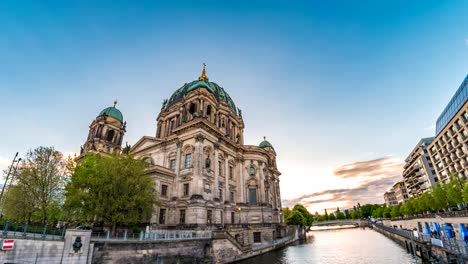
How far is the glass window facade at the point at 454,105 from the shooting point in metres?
50.1

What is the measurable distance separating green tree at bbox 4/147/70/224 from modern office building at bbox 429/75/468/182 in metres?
74.9

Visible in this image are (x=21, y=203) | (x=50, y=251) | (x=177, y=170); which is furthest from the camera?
(x=177, y=170)

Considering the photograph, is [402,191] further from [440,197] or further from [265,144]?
[265,144]

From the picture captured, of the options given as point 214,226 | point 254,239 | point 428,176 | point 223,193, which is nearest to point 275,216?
point 254,239

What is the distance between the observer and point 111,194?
73.5ft

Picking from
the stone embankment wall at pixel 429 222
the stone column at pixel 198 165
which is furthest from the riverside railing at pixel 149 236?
the stone embankment wall at pixel 429 222

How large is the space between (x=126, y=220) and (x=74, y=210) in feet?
18.7

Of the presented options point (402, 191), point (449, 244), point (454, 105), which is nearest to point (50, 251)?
point (449, 244)

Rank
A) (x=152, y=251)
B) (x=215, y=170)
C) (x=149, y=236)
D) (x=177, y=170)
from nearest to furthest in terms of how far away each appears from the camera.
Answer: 1. (x=152, y=251)
2. (x=149, y=236)
3. (x=177, y=170)
4. (x=215, y=170)

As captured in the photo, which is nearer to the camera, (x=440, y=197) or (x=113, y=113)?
(x=440, y=197)

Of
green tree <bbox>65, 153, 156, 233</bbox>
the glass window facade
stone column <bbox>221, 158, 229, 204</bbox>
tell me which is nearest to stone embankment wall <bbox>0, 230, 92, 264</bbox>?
green tree <bbox>65, 153, 156, 233</bbox>

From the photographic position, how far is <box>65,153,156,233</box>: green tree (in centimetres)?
2194

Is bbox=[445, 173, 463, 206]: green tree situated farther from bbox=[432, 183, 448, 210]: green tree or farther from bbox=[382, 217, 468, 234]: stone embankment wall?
bbox=[382, 217, 468, 234]: stone embankment wall

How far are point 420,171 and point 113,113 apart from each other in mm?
102572
